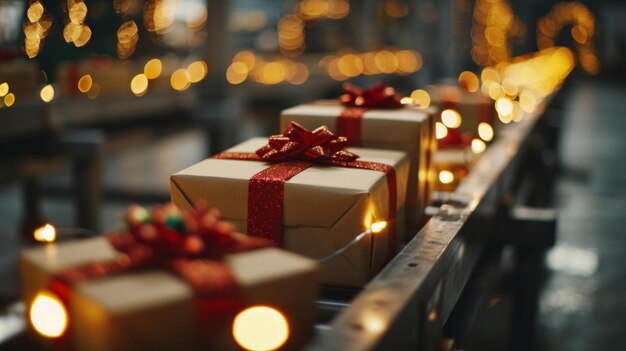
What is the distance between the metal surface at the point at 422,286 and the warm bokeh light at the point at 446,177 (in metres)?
0.10

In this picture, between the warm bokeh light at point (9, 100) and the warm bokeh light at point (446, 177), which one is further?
the warm bokeh light at point (9, 100)

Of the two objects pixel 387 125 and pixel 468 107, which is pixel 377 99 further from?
pixel 468 107

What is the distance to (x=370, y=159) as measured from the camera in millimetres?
1582

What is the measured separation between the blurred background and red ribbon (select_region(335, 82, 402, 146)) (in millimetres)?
765

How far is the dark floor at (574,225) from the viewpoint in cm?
411

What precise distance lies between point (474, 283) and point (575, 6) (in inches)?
1271

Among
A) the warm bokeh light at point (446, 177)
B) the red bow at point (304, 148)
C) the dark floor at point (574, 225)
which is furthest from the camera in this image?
the dark floor at point (574, 225)

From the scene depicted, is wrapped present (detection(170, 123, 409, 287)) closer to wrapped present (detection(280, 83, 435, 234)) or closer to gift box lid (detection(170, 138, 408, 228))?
gift box lid (detection(170, 138, 408, 228))

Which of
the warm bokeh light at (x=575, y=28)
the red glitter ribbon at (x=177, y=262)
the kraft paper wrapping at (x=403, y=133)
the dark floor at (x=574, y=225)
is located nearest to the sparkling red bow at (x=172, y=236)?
the red glitter ribbon at (x=177, y=262)

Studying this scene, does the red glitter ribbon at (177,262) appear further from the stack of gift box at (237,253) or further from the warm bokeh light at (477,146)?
the warm bokeh light at (477,146)

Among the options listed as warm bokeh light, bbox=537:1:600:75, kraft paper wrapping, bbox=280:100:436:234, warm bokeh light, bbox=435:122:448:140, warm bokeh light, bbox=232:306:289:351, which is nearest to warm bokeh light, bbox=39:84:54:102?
warm bokeh light, bbox=435:122:448:140

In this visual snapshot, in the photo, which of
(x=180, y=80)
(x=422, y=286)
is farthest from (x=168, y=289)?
(x=180, y=80)

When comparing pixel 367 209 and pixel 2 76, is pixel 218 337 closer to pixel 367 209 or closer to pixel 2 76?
pixel 367 209

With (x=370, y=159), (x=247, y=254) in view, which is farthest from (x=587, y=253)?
(x=247, y=254)
